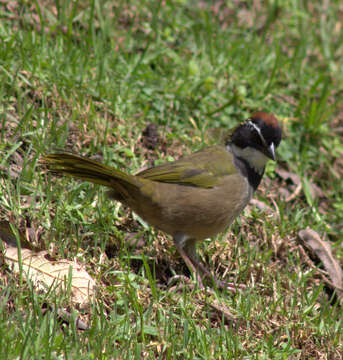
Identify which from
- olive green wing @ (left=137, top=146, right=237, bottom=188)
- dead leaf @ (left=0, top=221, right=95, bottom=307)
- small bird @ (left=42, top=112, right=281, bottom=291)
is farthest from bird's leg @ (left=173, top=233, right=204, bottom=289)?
dead leaf @ (left=0, top=221, right=95, bottom=307)

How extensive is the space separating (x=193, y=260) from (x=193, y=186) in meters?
0.60

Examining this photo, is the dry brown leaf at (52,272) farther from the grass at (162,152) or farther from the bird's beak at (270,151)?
the bird's beak at (270,151)

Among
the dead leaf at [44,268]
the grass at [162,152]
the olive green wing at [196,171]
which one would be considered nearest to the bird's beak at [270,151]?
the olive green wing at [196,171]

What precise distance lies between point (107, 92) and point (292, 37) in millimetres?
3315

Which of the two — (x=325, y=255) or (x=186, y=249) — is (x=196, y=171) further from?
(x=325, y=255)

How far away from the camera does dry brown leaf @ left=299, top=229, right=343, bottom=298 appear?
16.0 ft

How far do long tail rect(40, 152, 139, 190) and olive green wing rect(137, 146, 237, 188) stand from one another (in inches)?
10.6

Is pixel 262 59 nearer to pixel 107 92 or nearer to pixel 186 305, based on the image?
pixel 107 92

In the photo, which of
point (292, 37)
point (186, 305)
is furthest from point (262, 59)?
point (186, 305)

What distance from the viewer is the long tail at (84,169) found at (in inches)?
151

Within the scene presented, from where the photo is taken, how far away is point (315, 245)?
504 cm

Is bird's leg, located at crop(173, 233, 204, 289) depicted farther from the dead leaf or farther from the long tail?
the dead leaf

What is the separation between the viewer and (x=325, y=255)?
500 centimetres

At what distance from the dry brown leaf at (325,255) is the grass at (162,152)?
12 cm
